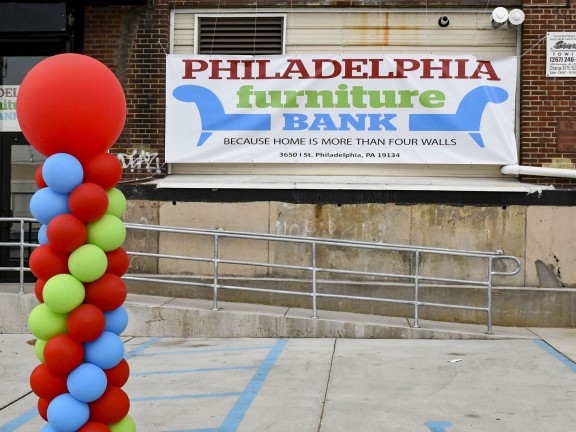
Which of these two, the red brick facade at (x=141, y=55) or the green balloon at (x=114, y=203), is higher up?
the red brick facade at (x=141, y=55)

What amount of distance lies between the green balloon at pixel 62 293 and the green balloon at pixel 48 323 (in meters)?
0.09

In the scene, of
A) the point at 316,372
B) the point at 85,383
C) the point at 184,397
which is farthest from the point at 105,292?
the point at 316,372

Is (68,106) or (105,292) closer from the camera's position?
(68,106)

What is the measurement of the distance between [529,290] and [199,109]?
5563 mm

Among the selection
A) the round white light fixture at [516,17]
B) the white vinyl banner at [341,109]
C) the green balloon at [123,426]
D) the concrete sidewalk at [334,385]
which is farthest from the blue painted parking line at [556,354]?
the green balloon at [123,426]

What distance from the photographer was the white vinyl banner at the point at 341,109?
10648 millimetres

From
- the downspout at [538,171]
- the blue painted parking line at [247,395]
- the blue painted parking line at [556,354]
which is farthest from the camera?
the downspout at [538,171]

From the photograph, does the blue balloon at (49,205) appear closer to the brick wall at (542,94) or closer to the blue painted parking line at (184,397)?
the blue painted parking line at (184,397)

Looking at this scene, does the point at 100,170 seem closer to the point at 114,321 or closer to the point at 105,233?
the point at 105,233

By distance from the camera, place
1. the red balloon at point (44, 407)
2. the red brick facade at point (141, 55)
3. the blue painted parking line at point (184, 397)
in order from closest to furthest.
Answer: the red balloon at point (44, 407), the blue painted parking line at point (184, 397), the red brick facade at point (141, 55)

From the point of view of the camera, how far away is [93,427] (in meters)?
3.56

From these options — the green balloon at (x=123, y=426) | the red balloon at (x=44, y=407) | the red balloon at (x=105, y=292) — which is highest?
the red balloon at (x=105, y=292)

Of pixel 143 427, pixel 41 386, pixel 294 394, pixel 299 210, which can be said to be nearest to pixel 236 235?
pixel 299 210

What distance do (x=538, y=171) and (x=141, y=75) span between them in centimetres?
616
